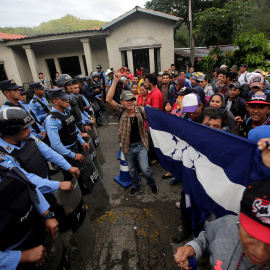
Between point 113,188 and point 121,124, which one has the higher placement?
point 121,124

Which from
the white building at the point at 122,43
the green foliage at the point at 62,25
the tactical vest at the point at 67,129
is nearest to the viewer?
the tactical vest at the point at 67,129

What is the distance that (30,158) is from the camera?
2.23m

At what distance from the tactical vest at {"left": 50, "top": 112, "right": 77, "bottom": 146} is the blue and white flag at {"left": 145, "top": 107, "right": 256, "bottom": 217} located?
161cm

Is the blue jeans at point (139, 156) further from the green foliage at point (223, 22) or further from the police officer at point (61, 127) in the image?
the green foliage at point (223, 22)

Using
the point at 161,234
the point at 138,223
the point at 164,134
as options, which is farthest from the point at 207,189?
the point at 138,223

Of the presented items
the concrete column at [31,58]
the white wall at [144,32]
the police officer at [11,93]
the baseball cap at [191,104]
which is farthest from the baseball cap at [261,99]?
the concrete column at [31,58]

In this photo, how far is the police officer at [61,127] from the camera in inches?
114

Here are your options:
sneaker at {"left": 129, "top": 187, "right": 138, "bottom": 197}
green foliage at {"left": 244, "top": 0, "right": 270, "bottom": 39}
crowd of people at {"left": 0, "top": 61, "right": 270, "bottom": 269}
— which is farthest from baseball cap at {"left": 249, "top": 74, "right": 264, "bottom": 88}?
green foliage at {"left": 244, "top": 0, "right": 270, "bottom": 39}

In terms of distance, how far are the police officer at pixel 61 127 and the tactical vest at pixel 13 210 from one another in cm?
133

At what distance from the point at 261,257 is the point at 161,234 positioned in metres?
2.03

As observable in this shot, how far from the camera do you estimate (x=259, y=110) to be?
2.42 meters

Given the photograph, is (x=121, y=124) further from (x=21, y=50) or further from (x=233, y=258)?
(x=21, y=50)

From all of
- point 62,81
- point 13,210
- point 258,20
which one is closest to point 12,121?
point 13,210

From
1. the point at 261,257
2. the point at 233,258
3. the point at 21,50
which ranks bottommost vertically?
the point at 233,258
